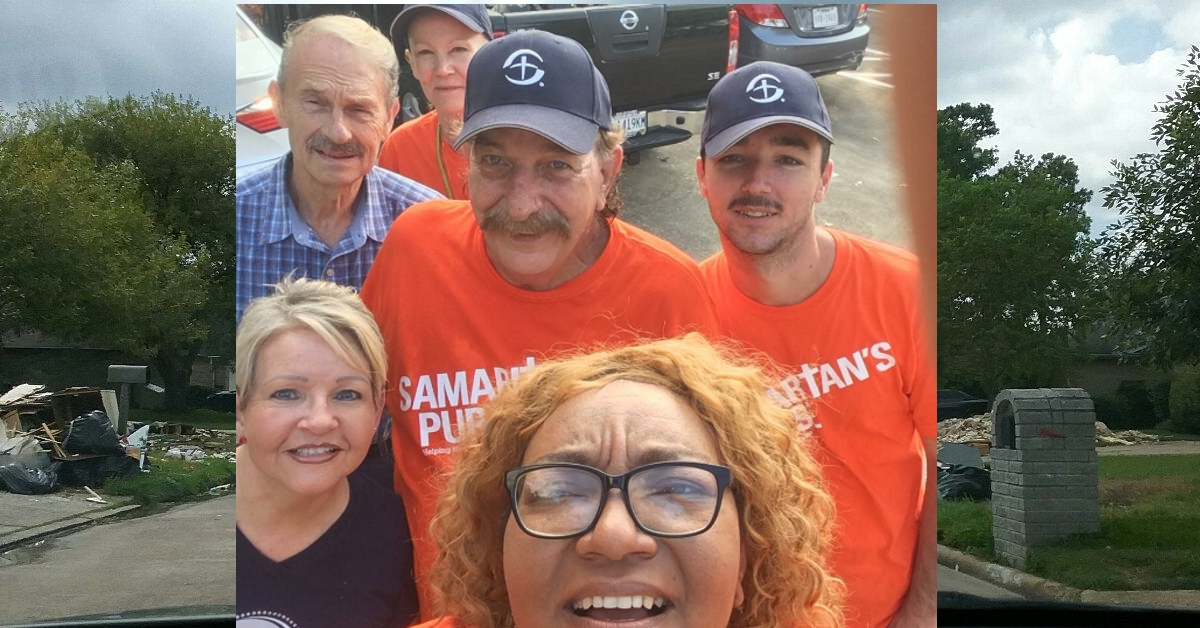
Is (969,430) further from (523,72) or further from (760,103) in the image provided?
(523,72)

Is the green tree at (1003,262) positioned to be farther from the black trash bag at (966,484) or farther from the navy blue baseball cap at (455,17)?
the navy blue baseball cap at (455,17)

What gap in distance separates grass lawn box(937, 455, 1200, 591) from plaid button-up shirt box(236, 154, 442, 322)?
4987 mm

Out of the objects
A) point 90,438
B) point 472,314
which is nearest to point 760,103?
point 472,314

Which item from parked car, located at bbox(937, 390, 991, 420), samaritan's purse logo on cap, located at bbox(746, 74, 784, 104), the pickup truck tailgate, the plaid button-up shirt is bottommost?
parked car, located at bbox(937, 390, 991, 420)

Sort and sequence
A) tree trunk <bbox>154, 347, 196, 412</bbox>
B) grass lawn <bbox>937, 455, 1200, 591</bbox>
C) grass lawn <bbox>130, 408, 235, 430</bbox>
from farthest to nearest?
tree trunk <bbox>154, 347, 196, 412</bbox> < grass lawn <bbox>130, 408, 235, 430</bbox> < grass lawn <bbox>937, 455, 1200, 591</bbox>

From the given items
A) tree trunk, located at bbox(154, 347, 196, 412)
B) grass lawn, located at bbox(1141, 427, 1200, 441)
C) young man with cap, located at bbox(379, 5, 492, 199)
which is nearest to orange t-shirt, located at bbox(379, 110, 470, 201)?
young man with cap, located at bbox(379, 5, 492, 199)

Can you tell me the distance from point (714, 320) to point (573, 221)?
1.37ft

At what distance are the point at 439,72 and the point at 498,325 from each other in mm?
624

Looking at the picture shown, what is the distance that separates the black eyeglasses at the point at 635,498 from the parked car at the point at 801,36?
1.00 m

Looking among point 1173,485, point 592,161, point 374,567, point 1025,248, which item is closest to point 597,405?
point 592,161

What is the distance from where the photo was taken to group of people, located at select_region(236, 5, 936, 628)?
86.6 inches

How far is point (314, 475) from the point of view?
Result: 2293mm

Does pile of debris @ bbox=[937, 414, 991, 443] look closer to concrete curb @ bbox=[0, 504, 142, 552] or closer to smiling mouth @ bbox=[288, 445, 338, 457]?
smiling mouth @ bbox=[288, 445, 338, 457]

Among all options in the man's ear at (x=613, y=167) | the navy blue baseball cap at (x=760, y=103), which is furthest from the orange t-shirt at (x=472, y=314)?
the navy blue baseball cap at (x=760, y=103)
